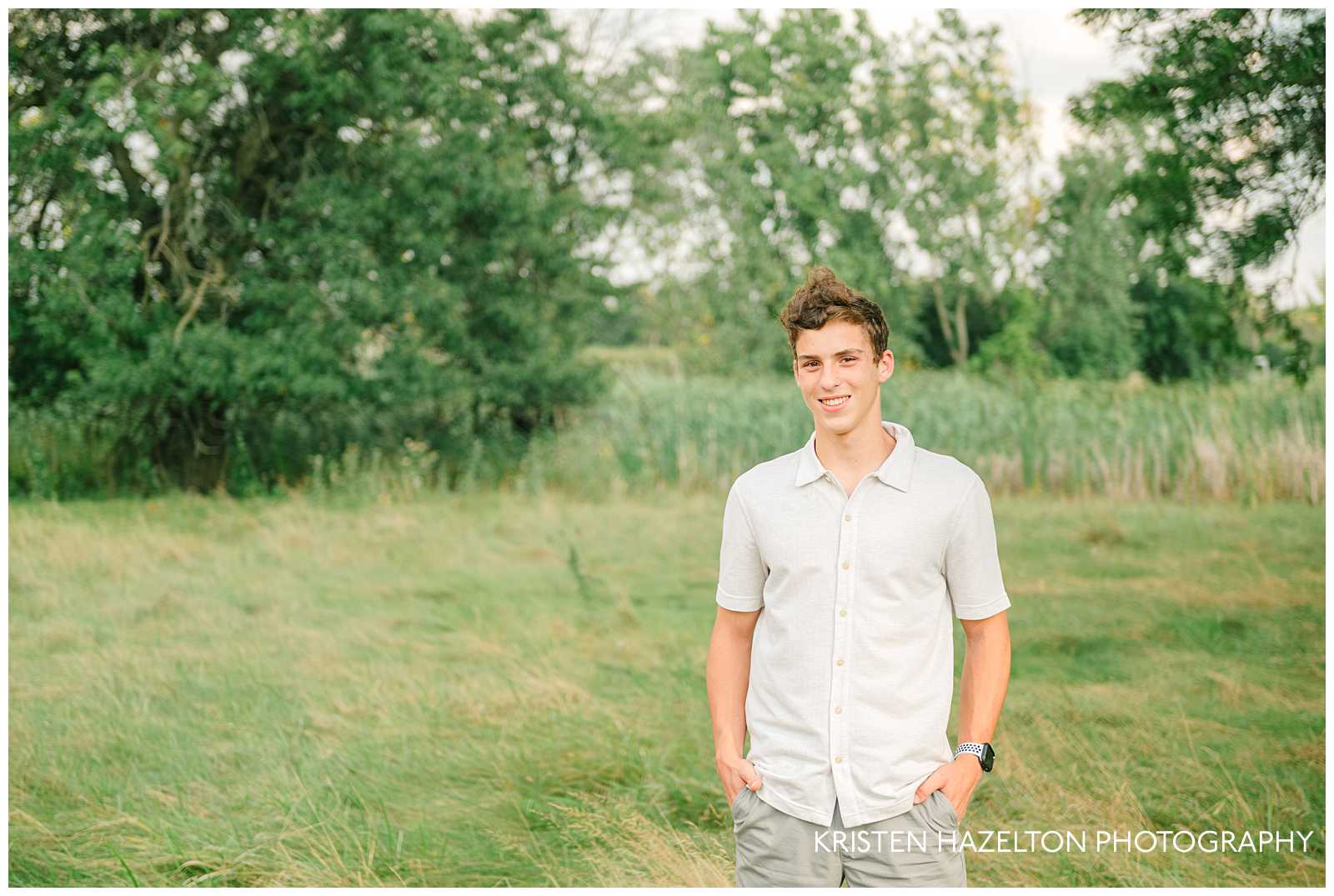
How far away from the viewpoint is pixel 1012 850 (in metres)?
3.63

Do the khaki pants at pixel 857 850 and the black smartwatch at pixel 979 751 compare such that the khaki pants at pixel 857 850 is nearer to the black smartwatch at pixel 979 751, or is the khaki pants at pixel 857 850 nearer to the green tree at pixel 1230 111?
the black smartwatch at pixel 979 751

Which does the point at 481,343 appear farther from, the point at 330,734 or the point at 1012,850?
the point at 1012,850

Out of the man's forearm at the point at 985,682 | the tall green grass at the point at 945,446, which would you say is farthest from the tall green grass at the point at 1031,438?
the man's forearm at the point at 985,682

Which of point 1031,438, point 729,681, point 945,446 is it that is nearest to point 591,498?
point 945,446

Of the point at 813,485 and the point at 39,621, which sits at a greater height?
the point at 813,485

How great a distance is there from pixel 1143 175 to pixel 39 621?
644 cm

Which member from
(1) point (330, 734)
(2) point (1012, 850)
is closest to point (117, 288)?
(1) point (330, 734)

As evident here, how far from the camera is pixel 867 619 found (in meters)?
2.03

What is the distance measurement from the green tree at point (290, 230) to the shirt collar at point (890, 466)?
8870 mm

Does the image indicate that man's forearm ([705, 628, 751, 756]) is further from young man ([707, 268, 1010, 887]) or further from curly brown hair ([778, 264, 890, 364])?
curly brown hair ([778, 264, 890, 364])

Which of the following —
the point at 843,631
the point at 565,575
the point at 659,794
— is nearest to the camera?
the point at 843,631

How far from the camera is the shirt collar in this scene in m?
2.04

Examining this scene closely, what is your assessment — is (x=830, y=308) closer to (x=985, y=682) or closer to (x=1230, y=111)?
(x=985, y=682)

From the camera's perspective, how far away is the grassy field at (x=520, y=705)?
12.1 ft
